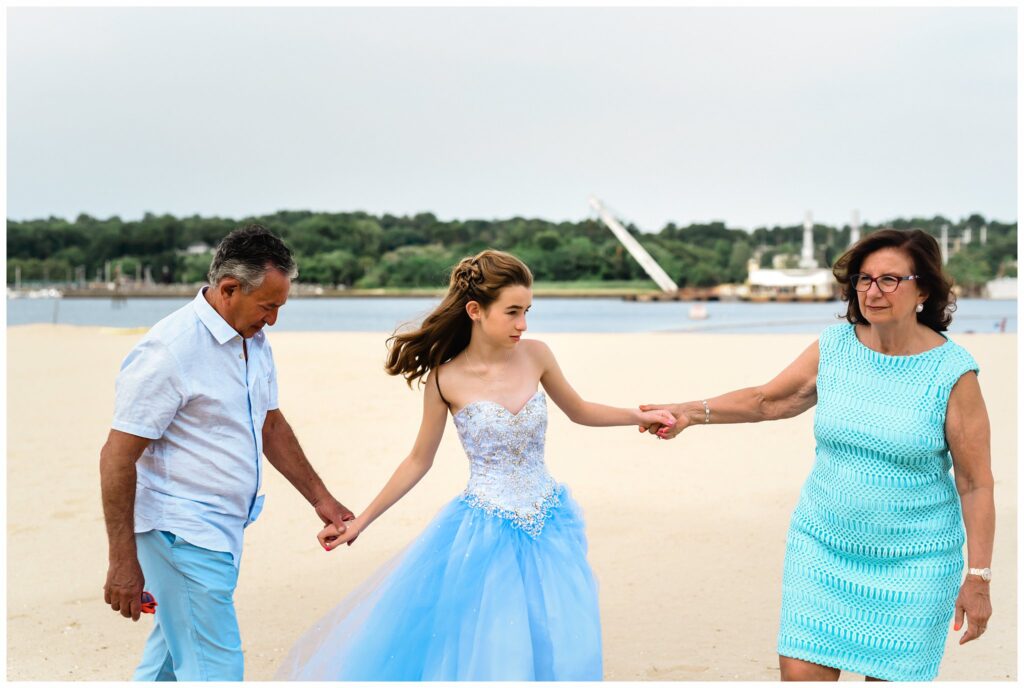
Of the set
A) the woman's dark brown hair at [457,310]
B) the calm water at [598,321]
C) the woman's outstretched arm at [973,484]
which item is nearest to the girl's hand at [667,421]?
the woman's dark brown hair at [457,310]

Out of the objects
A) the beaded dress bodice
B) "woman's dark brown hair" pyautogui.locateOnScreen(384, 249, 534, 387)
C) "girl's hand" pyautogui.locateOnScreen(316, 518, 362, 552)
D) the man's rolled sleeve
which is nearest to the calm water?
"girl's hand" pyautogui.locateOnScreen(316, 518, 362, 552)

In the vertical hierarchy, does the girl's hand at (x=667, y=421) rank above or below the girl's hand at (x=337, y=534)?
above

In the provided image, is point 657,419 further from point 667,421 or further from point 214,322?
point 214,322

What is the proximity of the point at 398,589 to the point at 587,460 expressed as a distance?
695 cm

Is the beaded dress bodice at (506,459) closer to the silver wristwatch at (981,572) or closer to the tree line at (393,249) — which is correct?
the silver wristwatch at (981,572)

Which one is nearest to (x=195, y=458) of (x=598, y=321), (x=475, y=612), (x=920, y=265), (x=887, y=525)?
(x=475, y=612)

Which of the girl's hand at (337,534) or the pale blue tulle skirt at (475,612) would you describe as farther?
the girl's hand at (337,534)

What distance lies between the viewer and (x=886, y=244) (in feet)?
11.6

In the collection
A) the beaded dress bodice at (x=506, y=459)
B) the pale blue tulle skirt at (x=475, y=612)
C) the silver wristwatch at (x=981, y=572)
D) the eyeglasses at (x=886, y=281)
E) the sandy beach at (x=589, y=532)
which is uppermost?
the eyeglasses at (x=886, y=281)

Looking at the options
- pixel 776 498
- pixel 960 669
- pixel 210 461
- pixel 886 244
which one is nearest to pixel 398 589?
pixel 210 461

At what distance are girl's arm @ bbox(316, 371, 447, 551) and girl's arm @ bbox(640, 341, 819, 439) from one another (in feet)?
3.67

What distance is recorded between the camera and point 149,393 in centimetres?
340

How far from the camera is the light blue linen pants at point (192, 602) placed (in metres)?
3.46

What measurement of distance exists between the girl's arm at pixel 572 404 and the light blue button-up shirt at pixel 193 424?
44.6 inches
